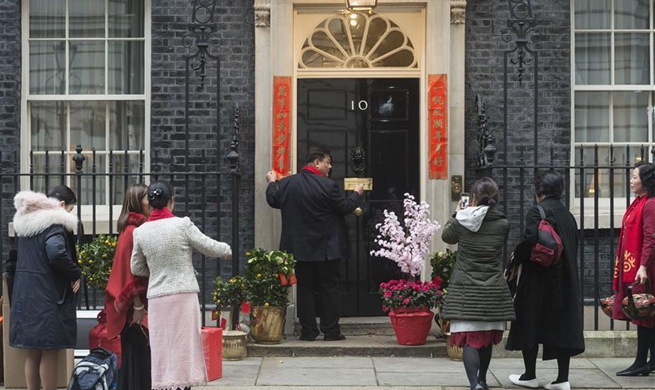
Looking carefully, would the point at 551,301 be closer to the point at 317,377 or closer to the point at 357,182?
the point at 317,377

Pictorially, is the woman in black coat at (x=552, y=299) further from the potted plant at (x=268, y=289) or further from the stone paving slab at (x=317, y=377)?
the potted plant at (x=268, y=289)

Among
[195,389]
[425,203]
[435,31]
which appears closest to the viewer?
[195,389]

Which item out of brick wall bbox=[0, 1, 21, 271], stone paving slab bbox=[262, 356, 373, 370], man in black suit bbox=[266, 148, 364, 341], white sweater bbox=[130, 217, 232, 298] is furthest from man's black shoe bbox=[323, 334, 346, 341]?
brick wall bbox=[0, 1, 21, 271]

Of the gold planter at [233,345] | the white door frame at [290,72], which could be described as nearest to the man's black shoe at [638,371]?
the white door frame at [290,72]

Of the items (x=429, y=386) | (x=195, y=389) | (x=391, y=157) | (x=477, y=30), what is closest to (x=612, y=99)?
(x=477, y=30)

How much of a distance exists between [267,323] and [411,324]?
1.29 m

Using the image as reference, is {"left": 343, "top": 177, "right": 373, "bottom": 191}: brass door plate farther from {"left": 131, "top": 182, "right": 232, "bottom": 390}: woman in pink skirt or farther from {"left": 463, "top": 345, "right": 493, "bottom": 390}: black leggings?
{"left": 131, "top": 182, "right": 232, "bottom": 390}: woman in pink skirt

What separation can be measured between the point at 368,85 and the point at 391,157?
0.76m

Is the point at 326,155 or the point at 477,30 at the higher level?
the point at 477,30

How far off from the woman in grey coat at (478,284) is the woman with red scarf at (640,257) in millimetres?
1312

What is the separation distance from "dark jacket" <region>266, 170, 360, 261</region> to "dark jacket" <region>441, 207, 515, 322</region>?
2227mm

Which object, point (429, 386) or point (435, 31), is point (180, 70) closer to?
point (435, 31)

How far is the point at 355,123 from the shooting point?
1176cm

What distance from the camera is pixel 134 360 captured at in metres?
8.09
